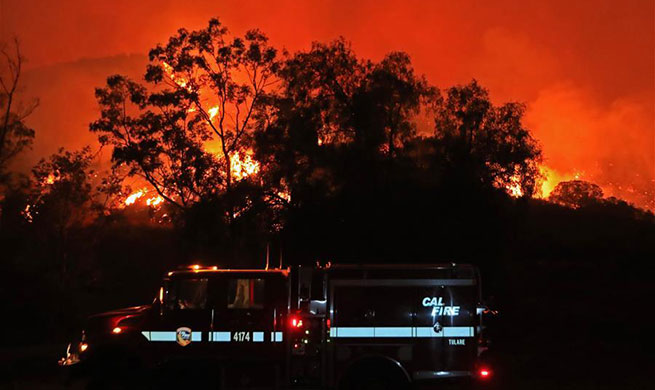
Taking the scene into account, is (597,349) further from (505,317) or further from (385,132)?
(385,132)

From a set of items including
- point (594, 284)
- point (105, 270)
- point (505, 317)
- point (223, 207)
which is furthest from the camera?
point (105, 270)

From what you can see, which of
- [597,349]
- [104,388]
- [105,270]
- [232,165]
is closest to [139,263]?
[105,270]

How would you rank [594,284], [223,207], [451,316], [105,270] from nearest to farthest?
[451,316]
[223,207]
[594,284]
[105,270]

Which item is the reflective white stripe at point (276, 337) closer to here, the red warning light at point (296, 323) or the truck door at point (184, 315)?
the red warning light at point (296, 323)

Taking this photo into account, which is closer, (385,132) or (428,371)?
(428,371)

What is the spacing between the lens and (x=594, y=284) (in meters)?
37.8

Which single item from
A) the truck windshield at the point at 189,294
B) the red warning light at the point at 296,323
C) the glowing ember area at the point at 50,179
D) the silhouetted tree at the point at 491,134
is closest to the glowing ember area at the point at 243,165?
the silhouetted tree at the point at 491,134

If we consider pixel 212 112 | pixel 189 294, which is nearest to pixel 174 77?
pixel 212 112

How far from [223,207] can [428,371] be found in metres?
19.2

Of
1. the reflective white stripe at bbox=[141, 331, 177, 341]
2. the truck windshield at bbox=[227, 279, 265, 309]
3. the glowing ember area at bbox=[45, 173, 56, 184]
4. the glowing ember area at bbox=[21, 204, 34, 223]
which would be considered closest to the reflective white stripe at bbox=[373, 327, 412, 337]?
the truck windshield at bbox=[227, 279, 265, 309]

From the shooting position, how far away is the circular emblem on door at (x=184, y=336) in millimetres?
10836

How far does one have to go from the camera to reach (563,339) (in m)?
21.8

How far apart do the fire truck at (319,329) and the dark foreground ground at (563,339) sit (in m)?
4.47

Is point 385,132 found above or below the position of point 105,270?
above
